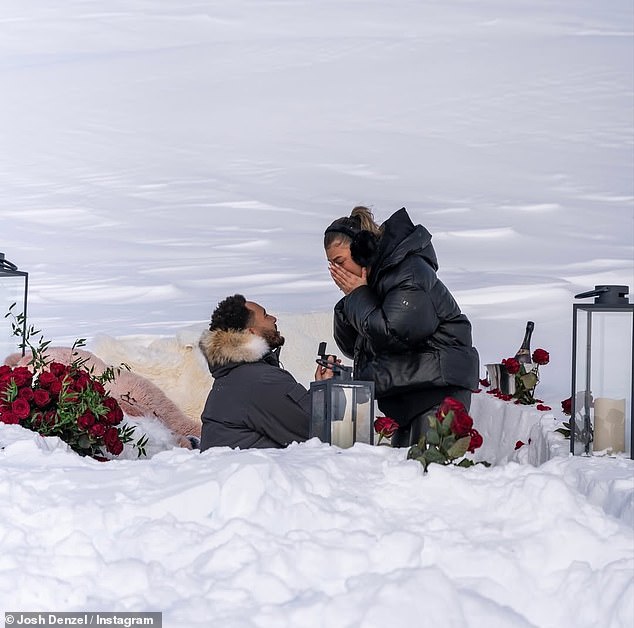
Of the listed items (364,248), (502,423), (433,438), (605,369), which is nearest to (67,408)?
(364,248)

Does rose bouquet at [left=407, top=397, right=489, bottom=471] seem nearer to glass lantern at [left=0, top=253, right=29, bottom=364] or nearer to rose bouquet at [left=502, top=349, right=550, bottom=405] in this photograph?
glass lantern at [left=0, top=253, right=29, bottom=364]

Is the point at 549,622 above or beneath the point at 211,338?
beneath

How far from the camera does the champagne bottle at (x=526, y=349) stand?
630 cm

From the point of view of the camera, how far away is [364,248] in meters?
3.71

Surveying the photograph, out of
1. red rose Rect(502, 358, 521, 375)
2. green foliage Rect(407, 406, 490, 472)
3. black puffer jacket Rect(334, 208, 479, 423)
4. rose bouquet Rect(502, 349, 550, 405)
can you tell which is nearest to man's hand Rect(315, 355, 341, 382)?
black puffer jacket Rect(334, 208, 479, 423)

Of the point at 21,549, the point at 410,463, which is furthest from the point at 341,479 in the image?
the point at 21,549

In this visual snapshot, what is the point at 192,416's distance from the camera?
590cm

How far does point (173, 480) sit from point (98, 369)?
99.1 inches

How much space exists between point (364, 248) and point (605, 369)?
0.92m

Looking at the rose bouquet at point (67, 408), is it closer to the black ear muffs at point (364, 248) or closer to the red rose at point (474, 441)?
the black ear muffs at point (364, 248)

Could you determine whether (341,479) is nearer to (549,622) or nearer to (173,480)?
(173,480)

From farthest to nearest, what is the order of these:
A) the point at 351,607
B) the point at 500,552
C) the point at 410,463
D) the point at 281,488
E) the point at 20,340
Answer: the point at 20,340, the point at 410,463, the point at 281,488, the point at 500,552, the point at 351,607

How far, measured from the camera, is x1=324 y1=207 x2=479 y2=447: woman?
3570 mm

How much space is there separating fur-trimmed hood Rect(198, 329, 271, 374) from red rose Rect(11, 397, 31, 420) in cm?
73
